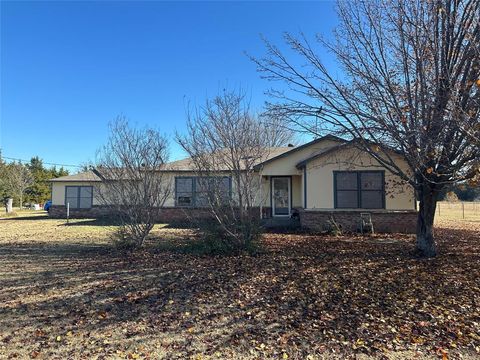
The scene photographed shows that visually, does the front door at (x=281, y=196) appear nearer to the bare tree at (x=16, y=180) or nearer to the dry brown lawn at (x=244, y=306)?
the dry brown lawn at (x=244, y=306)

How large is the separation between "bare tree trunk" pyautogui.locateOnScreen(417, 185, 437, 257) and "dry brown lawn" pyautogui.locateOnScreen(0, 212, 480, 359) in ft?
1.05

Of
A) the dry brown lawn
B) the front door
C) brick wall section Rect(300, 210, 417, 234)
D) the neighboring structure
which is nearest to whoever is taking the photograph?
the dry brown lawn

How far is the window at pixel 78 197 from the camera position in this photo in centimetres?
2398

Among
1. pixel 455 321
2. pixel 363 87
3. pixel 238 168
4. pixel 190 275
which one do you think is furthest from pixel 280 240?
pixel 455 321

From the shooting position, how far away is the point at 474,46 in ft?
18.8

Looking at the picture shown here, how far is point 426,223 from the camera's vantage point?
27.0 feet

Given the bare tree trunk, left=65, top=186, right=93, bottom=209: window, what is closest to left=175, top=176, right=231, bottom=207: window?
the bare tree trunk

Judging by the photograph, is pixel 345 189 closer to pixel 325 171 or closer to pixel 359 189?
pixel 359 189

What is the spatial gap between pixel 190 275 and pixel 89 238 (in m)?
7.60

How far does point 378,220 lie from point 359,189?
1446 mm

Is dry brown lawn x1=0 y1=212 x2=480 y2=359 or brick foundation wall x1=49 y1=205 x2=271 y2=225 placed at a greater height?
brick foundation wall x1=49 y1=205 x2=271 y2=225

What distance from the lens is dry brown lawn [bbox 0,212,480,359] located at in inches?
149

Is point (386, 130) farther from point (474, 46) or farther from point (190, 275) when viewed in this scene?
point (190, 275)

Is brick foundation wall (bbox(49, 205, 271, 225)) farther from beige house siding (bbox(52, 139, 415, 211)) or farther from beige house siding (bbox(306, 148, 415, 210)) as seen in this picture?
beige house siding (bbox(306, 148, 415, 210))
